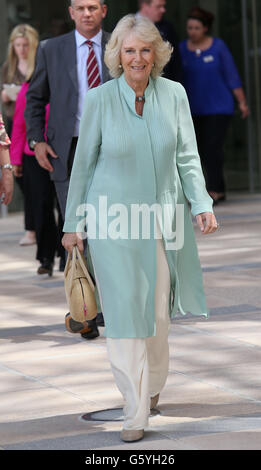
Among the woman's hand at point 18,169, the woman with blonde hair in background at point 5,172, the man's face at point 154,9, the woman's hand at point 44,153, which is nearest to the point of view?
the woman with blonde hair in background at point 5,172

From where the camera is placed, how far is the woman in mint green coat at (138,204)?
524 centimetres

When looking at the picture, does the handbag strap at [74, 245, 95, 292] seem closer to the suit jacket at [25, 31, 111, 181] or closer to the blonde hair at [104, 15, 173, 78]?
the blonde hair at [104, 15, 173, 78]

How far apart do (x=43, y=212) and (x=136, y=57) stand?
4.90 meters

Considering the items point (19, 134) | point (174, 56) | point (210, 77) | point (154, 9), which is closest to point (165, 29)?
point (174, 56)

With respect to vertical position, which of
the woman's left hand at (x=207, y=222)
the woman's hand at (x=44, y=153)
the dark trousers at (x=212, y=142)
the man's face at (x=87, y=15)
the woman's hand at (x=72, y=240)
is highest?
the man's face at (x=87, y=15)

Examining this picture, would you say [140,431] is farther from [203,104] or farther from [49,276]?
[203,104]

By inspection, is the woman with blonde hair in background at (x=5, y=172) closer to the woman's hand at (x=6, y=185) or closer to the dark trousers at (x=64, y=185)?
the woman's hand at (x=6, y=185)

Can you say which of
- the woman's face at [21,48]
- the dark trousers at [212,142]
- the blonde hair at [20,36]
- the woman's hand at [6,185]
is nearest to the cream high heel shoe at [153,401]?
the woman's hand at [6,185]

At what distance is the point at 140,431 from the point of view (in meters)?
5.14

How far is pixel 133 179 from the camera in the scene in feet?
17.4

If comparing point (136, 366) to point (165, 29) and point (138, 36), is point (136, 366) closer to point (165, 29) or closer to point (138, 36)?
point (138, 36)

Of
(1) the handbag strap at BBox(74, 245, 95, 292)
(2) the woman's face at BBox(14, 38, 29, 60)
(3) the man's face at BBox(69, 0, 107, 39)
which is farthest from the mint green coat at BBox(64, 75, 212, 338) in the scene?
(2) the woman's face at BBox(14, 38, 29, 60)

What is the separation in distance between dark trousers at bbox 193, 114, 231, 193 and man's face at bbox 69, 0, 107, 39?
6658 mm

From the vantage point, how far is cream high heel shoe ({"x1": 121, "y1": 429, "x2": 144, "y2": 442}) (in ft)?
16.8
